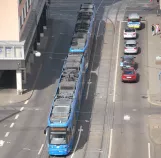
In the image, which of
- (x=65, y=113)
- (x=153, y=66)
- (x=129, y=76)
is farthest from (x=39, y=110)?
(x=153, y=66)

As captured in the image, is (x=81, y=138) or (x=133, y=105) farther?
(x=133, y=105)

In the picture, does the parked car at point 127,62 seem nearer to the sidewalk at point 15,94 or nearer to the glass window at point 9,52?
the sidewalk at point 15,94

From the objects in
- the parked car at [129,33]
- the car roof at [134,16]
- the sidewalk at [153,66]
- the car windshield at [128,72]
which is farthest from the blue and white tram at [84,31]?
the sidewalk at [153,66]

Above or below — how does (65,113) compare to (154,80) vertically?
above

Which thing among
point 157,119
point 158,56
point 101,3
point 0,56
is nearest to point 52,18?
point 101,3

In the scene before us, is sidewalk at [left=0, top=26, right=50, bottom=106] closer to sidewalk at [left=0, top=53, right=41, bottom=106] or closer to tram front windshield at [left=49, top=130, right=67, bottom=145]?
sidewalk at [left=0, top=53, right=41, bottom=106]

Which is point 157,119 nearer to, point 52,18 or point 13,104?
point 13,104

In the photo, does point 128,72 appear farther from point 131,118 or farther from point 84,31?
point 131,118
